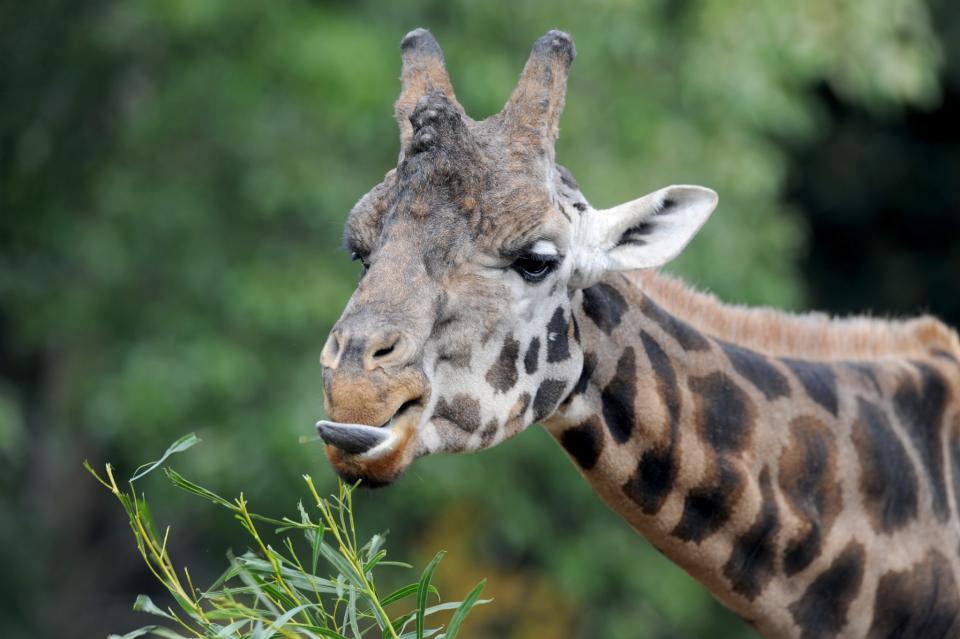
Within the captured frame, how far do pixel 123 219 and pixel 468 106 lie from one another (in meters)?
3.06

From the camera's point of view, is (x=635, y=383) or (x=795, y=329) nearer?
(x=635, y=383)

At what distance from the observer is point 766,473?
4953mm

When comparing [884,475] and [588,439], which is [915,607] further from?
[588,439]

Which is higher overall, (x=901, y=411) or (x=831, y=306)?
(x=901, y=411)

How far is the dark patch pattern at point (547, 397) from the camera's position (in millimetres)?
4602

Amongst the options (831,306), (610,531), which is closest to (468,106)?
(610,531)

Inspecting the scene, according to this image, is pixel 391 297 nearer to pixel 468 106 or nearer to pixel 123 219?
pixel 468 106

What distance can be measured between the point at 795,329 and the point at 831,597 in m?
1.01

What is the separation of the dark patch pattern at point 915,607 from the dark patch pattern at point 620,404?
1.02 m

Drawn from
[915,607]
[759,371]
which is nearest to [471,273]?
[759,371]

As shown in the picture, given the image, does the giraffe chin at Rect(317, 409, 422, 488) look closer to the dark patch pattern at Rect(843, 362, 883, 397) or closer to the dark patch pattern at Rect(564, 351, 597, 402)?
the dark patch pattern at Rect(564, 351, 597, 402)

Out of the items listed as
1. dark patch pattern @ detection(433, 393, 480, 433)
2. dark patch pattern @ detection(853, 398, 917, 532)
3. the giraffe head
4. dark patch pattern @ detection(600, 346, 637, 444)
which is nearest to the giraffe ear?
the giraffe head

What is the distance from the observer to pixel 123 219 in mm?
12188

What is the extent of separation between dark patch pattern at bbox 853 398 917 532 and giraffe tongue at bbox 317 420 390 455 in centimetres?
191
